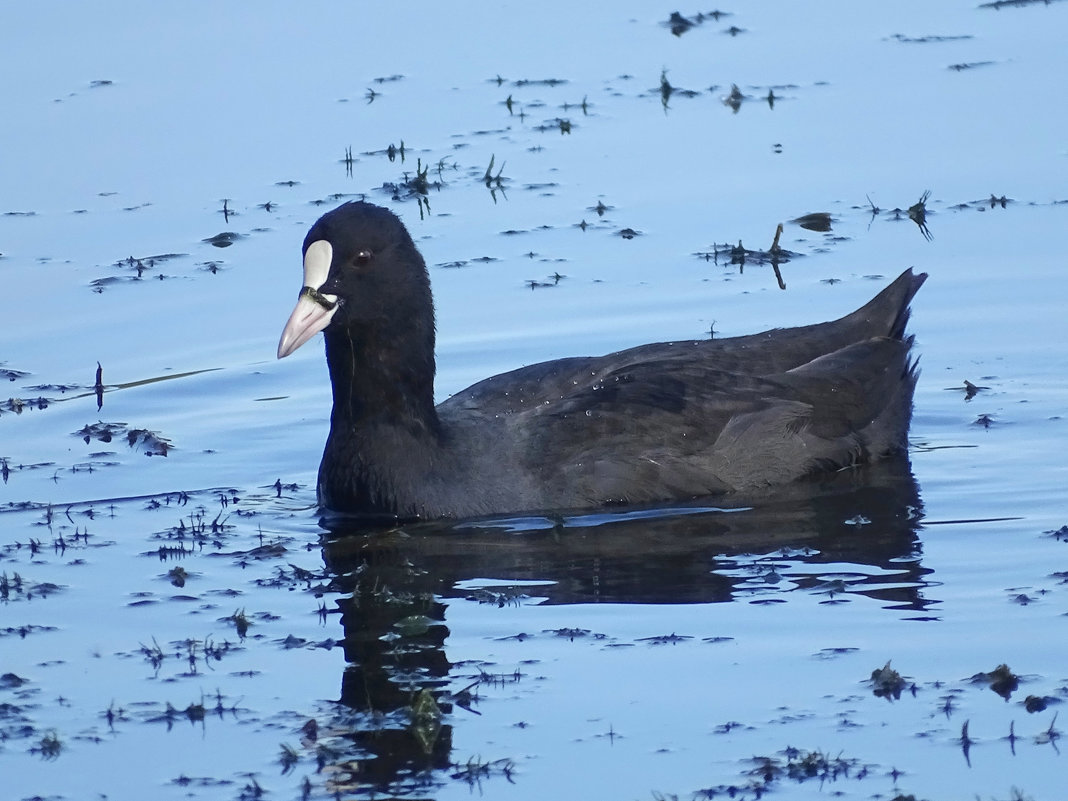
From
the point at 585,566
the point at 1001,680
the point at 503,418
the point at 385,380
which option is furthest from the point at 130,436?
the point at 1001,680

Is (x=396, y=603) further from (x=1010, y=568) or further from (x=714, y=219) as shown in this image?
(x=714, y=219)

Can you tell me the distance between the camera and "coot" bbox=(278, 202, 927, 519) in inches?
351

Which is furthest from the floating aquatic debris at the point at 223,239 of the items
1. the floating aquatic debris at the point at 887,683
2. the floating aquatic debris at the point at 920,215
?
the floating aquatic debris at the point at 887,683

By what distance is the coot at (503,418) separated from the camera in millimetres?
8914

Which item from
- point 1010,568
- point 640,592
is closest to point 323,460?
point 640,592

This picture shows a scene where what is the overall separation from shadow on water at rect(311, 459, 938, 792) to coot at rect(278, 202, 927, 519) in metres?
0.13

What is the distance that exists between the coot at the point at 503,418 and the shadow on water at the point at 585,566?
0.13 m

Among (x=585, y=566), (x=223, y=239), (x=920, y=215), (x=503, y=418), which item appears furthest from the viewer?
(x=223, y=239)

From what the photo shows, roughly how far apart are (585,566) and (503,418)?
1157mm

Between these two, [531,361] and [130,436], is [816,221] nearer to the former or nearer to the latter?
[531,361]

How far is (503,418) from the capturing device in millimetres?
9195

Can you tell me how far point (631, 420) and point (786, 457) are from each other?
2.57 feet

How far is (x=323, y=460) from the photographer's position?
9.18 metres

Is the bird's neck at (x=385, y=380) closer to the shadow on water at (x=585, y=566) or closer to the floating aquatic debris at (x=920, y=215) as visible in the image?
the shadow on water at (x=585, y=566)
